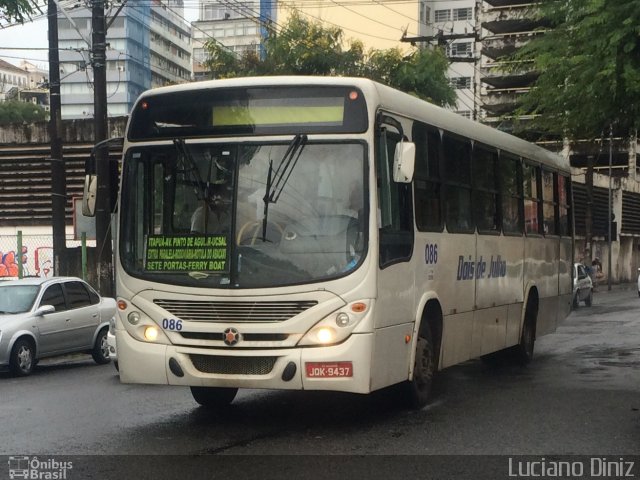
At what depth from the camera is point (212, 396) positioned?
448 inches

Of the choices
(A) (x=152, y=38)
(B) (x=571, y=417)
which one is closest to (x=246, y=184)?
(B) (x=571, y=417)

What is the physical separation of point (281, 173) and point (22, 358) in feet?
26.7

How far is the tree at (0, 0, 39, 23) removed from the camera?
1590cm

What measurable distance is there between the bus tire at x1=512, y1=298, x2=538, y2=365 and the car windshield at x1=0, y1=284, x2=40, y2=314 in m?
7.27

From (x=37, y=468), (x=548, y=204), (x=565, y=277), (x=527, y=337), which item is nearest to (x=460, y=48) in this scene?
(x=565, y=277)

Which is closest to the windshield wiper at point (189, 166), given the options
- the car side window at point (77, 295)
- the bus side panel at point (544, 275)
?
the bus side panel at point (544, 275)

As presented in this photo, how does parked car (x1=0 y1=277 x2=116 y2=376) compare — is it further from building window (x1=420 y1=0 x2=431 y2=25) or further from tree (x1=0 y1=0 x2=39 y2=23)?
building window (x1=420 y1=0 x2=431 y2=25)

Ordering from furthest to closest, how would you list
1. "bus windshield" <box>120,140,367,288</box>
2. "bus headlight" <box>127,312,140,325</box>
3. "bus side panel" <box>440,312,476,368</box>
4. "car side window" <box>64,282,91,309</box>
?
"car side window" <box>64,282,91,309</box> < "bus side panel" <box>440,312,476,368</box> < "bus headlight" <box>127,312,140,325</box> < "bus windshield" <box>120,140,367,288</box>

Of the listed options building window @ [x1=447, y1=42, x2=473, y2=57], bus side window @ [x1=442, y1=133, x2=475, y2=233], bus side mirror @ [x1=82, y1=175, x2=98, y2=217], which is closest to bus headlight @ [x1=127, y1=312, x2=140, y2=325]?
bus side mirror @ [x1=82, y1=175, x2=98, y2=217]

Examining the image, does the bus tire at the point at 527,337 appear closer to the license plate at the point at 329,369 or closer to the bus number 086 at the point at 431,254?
the bus number 086 at the point at 431,254

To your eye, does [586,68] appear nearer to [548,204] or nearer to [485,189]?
[485,189]

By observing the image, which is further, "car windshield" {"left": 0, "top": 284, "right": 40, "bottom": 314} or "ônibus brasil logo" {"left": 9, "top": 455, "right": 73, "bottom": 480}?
"car windshield" {"left": 0, "top": 284, "right": 40, "bottom": 314}

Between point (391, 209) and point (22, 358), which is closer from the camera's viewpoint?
point (391, 209)

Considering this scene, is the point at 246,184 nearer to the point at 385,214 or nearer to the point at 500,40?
the point at 385,214
